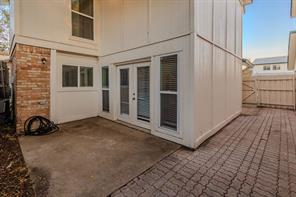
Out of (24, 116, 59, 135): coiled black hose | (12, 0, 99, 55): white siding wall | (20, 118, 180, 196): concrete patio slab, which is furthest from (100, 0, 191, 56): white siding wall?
(24, 116, 59, 135): coiled black hose

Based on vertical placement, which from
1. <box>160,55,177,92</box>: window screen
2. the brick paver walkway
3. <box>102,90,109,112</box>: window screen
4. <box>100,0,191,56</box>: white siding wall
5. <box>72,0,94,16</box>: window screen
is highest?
<box>72,0,94,16</box>: window screen

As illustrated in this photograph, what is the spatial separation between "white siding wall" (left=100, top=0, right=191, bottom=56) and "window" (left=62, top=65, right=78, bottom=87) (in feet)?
4.34

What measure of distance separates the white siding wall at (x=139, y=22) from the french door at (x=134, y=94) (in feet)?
2.46

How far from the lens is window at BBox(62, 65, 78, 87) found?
5.78 m

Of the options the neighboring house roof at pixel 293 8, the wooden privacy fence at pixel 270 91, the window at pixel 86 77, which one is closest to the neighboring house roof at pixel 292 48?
the neighboring house roof at pixel 293 8

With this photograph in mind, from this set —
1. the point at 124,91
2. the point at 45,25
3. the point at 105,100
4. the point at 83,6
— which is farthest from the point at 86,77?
the point at 83,6

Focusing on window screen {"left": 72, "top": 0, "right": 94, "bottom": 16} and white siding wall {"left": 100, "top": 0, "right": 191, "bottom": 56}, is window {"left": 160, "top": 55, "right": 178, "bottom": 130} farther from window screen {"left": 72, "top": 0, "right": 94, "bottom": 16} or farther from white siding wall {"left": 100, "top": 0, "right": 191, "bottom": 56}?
window screen {"left": 72, "top": 0, "right": 94, "bottom": 16}

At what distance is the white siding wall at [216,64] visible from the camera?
378cm

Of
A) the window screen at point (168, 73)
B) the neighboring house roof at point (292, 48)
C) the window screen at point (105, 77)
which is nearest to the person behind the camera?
the window screen at point (168, 73)

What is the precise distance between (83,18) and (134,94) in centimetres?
364

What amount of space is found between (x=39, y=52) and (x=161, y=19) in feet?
12.7

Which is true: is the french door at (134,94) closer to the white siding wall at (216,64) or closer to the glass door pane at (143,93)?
the glass door pane at (143,93)

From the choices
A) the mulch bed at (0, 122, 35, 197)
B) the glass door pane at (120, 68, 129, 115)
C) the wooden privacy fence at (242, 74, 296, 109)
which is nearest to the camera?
the mulch bed at (0, 122, 35, 197)

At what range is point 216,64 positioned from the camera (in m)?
4.77
